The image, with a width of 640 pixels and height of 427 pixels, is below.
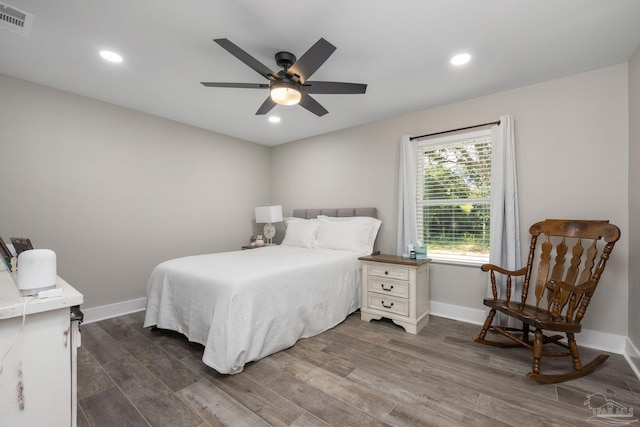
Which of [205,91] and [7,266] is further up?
[205,91]

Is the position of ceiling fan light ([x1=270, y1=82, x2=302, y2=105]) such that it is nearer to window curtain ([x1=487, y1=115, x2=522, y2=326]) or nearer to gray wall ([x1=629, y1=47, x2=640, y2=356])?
window curtain ([x1=487, y1=115, x2=522, y2=326])

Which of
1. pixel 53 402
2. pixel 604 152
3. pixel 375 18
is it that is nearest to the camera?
pixel 53 402

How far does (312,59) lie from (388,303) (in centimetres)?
238

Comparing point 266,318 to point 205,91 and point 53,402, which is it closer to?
point 53,402

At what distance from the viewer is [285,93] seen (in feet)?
6.89

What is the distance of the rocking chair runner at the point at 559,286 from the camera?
1.94 m

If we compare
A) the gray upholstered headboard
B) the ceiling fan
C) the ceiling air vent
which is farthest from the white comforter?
the ceiling air vent

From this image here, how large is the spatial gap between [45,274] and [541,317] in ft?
9.31

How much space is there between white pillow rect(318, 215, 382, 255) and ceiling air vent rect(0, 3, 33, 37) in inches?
125

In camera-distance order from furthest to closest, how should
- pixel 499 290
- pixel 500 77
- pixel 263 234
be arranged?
pixel 263 234, pixel 499 290, pixel 500 77

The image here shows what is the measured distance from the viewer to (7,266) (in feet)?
4.66

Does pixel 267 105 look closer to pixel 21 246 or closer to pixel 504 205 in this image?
pixel 21 246

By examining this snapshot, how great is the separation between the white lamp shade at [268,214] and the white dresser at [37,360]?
332 cm

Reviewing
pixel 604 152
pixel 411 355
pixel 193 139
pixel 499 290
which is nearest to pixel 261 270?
pixel 411 355
